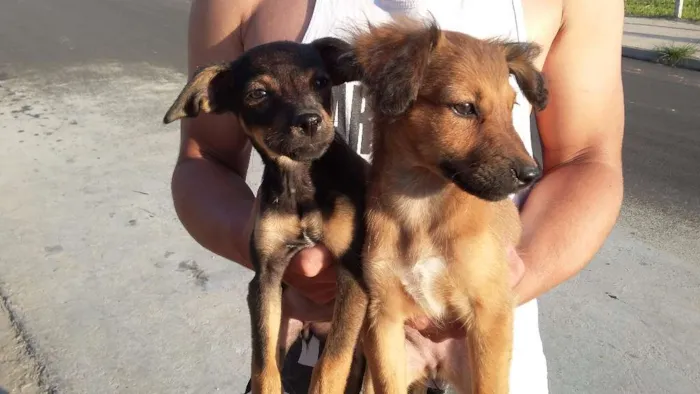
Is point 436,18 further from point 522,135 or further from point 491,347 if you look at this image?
point 491,347

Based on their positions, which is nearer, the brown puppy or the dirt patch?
the brown puppy

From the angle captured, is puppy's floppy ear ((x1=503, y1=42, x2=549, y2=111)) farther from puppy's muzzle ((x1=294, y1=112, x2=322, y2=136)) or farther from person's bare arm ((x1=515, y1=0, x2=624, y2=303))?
puppy's muzzle ((x1=294, y1=112, x2=322, y2=136))

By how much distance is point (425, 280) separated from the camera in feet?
7.93

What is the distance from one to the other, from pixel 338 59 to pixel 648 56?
1119 centimetres

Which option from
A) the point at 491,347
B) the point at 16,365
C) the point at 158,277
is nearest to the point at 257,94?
the point at 491,347

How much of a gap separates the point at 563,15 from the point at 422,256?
1106mm

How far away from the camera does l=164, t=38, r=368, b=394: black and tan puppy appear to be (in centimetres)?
247

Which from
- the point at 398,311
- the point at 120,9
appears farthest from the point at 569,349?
the point at 120,9

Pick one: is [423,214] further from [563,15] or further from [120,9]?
[120,9]

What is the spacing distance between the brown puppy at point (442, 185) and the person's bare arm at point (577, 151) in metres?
0.20

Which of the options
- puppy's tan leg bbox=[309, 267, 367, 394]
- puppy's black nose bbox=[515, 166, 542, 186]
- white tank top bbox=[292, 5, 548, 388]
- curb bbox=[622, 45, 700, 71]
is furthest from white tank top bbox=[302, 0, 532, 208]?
curb bbox=[622, 45, 700, 71]

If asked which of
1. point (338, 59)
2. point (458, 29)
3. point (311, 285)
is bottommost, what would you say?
point (311, 285)

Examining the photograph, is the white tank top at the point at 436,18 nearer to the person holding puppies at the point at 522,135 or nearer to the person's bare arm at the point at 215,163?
the person holding puppies at the point at 522,135

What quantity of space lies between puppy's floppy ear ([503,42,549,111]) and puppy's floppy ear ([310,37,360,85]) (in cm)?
53
